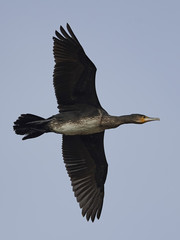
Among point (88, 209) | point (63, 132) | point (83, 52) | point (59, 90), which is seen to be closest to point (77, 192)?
point (88, 209)

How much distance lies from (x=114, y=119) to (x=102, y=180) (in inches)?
56.4

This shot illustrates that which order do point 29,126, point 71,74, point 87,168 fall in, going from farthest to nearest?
point 87,168, point 29,126, point 71,74

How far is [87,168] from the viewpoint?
10.2 m

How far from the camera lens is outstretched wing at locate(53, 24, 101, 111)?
9.07 metres

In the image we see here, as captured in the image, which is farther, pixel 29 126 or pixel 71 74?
pixel 29 126

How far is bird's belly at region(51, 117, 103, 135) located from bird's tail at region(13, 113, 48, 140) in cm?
20

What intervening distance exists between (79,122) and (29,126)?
34.5 inches

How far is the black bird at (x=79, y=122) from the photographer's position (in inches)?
359

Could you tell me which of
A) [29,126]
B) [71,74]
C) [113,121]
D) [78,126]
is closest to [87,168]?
[78,126]

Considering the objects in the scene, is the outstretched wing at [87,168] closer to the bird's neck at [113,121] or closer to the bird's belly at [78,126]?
the bird's belly at [78,126]

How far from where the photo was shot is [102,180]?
33.6 feet

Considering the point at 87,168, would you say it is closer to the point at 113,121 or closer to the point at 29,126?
the point at 113,121

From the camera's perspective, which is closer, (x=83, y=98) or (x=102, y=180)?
(x=83, y=98)

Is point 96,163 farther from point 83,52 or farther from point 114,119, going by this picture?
point 83,52
